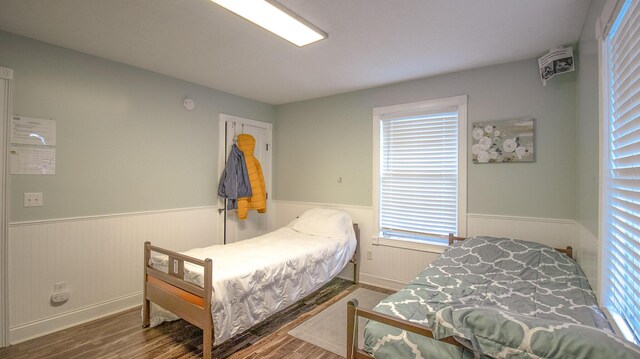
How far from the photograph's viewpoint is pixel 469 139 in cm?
307

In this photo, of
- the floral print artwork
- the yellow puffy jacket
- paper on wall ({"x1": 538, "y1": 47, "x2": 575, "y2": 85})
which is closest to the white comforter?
the yellow puffy jacket

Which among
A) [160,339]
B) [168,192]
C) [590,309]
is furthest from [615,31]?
[168,192]

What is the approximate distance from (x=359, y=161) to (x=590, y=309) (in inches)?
102

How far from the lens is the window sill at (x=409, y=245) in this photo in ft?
10.6

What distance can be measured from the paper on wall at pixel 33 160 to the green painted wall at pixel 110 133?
0.14 ft

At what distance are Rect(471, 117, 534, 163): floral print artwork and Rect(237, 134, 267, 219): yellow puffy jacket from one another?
8.91ft

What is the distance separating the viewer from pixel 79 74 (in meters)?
2.67

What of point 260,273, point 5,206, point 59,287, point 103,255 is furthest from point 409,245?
point 5,206

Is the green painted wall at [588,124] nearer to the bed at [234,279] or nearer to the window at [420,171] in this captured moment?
the window at [420,171]

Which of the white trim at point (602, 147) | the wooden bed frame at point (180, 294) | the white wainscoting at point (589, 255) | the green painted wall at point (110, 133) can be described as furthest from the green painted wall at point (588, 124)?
the green painted wall at point (110, 133)

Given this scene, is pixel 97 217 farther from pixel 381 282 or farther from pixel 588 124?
pixel 588 124

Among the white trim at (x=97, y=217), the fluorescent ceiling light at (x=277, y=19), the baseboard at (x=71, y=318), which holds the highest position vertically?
the fluorescent ceiling light at (x=277, y=19)

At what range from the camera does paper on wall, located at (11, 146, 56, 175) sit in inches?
Result: 92.7

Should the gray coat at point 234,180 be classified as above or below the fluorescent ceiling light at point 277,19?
below
